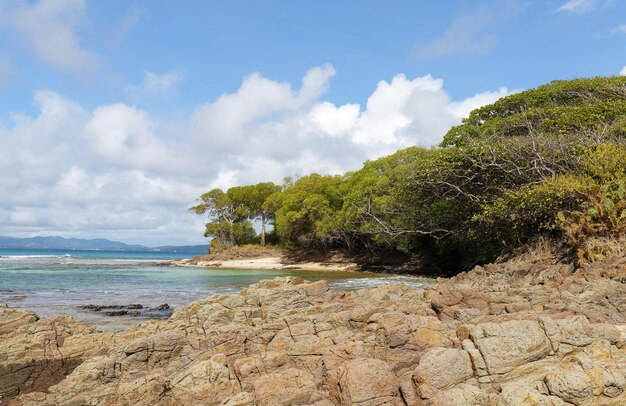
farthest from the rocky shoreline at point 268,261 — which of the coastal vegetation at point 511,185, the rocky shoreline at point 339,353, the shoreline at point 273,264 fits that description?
the rocky shoreline at point 339,353

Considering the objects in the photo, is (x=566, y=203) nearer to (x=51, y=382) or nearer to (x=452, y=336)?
(x=452, y=336)

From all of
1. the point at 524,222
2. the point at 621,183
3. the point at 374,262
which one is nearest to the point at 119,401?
the point at 621,183

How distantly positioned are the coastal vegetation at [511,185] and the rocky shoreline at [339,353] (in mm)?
7334

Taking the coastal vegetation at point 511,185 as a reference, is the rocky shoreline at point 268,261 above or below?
below

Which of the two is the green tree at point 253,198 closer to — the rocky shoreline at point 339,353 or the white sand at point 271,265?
the white sand at point 271,265

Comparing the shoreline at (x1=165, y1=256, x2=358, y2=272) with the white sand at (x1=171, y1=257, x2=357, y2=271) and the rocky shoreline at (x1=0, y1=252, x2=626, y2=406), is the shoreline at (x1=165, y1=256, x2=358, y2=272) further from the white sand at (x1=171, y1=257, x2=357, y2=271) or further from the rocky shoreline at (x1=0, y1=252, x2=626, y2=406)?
the rocky shoreline at (x1=0, y1=252, x2=626, y2=406)

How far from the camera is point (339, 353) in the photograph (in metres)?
8.92

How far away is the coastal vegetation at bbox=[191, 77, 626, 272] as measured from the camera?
21453 millimetres

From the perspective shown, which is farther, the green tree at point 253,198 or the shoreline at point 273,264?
the green tree at point 253,198

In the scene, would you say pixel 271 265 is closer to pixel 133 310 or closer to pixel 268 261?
pixel 268 261

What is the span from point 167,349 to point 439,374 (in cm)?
620

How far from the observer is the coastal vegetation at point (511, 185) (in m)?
21.5

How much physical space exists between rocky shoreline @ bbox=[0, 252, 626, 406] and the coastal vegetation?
7.33 meters

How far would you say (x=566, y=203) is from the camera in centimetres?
2334
